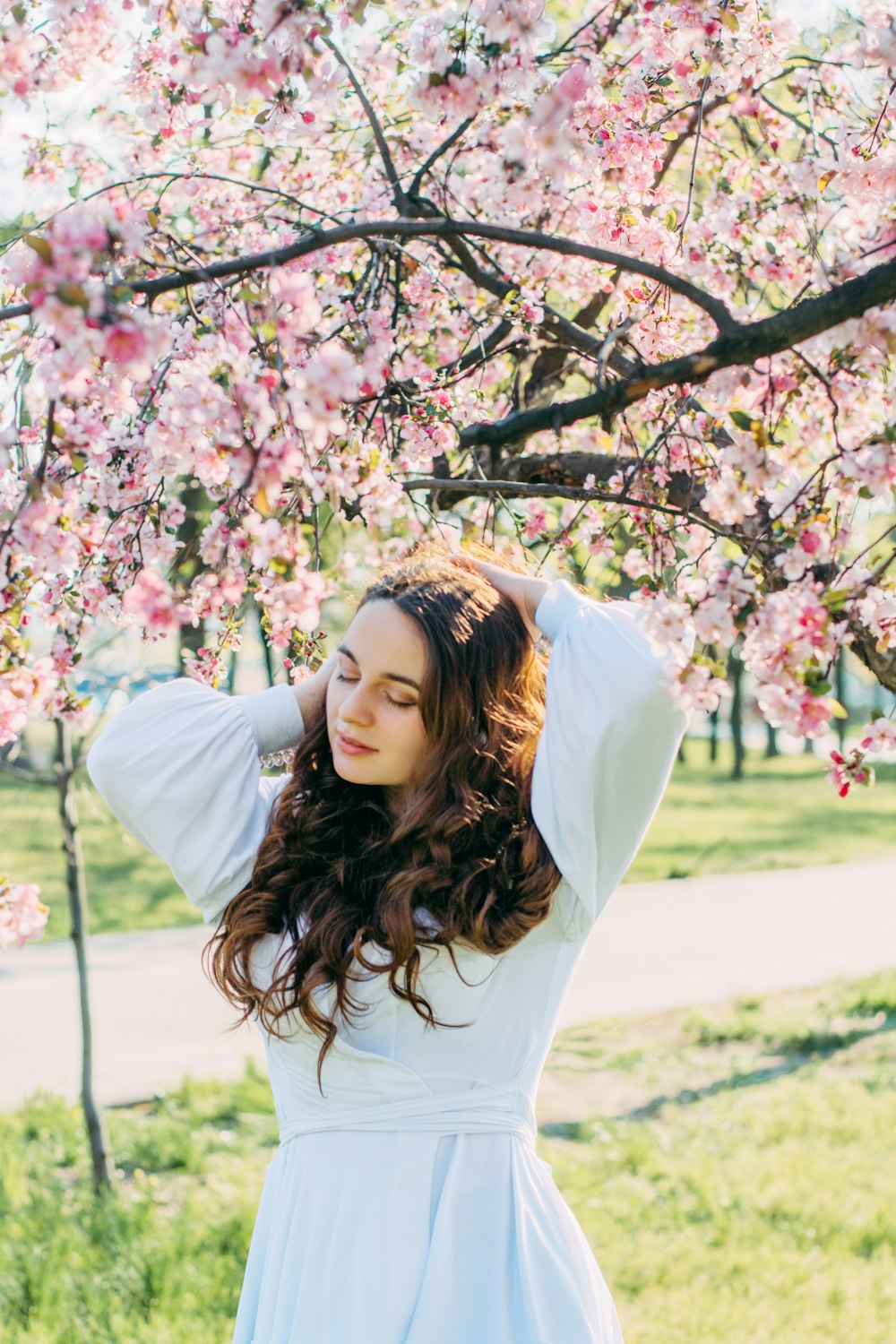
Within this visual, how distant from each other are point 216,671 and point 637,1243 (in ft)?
8.44

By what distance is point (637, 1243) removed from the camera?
3.89 m

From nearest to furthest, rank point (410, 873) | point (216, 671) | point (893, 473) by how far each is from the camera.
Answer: point (893, 473) < point (410, 873) < point (216, 671)

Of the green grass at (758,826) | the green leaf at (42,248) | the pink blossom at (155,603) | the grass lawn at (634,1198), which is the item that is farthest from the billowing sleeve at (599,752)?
the green grass at (758,826)

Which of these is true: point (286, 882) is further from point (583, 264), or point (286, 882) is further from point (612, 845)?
point (583, 264)

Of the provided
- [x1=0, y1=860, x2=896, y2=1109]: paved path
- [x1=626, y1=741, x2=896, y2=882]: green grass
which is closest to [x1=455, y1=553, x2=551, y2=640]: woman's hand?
[x1=0, y1=860, x2=896, y2=1109]: paved path

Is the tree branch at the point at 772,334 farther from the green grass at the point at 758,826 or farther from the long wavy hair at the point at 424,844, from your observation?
the green grass at the point at 758,826

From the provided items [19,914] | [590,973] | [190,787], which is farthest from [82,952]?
[590,973]

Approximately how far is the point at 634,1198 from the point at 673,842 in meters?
9.12

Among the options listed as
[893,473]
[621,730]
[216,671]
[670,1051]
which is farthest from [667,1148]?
[893,473]

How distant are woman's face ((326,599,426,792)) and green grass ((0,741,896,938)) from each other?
17.5 feet

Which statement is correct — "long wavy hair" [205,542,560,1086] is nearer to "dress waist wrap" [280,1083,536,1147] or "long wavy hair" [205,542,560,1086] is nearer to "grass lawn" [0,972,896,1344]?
"dress waist wrap" [280,1083,536,1147]

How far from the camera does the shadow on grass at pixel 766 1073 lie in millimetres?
4848

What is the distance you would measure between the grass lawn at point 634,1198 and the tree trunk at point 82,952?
0.11 m

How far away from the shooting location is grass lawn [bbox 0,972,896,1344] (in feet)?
11.1
